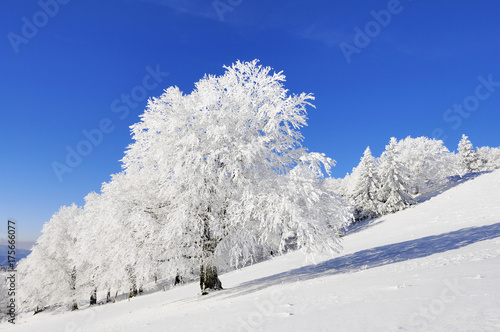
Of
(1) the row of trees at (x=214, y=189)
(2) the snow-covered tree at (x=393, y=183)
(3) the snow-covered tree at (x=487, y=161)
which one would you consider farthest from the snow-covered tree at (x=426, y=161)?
(1) the row of trees at (x=214, y=189)

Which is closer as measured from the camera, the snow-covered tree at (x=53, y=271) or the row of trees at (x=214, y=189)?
the row of trees at (x=214, y=189)

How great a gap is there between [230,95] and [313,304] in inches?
449

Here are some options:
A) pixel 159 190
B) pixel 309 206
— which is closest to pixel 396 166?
pixel 309 206

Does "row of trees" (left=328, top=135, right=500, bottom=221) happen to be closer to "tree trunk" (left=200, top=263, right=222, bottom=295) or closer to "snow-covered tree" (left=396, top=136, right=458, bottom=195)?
"snow-covered tree" (left=396, top=136, right=458, bottom=195)

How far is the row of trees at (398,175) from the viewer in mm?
44000

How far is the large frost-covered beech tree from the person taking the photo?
12461 mm

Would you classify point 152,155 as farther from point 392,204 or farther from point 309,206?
→ point 392,204

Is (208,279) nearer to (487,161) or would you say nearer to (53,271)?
(53,271)

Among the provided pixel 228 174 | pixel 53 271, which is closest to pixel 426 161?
pixel 228 174

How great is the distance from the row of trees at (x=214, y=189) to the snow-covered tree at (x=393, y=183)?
3549 centimetres

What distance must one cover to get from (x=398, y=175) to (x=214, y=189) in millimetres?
40403

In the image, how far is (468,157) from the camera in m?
68.4

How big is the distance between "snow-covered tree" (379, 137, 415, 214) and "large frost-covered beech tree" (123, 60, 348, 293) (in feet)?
115

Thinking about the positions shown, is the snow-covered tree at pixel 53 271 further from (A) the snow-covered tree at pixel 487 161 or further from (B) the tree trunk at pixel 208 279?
(A) the snow-covered tree at pixel 487 161
